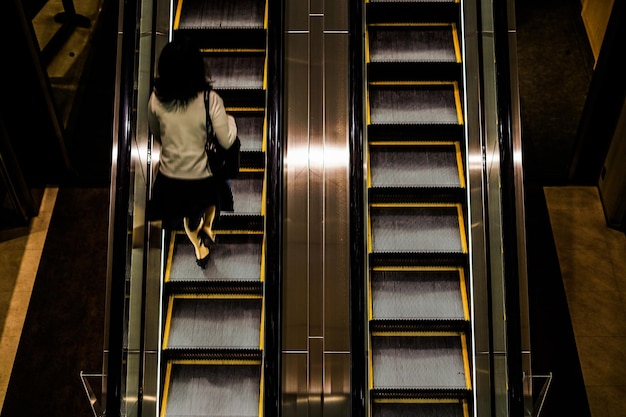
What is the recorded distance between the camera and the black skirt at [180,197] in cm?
517

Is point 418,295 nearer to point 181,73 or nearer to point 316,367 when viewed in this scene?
point 316,367

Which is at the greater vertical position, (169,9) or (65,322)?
(169,9)

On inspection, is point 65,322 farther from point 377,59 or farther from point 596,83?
point 596,83

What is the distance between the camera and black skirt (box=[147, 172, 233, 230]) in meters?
5.17

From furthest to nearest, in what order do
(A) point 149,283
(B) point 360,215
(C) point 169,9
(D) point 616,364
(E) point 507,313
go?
(D) point 616,364, (C) point 169,9, (A) point 149,283, (B) point 360,215, (E) point 507,313

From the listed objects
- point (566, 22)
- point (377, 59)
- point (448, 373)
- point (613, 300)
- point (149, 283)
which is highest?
point (566, 22)

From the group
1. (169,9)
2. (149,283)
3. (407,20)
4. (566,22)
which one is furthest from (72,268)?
(566,22)

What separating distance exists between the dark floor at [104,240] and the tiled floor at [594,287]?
0.40 feet

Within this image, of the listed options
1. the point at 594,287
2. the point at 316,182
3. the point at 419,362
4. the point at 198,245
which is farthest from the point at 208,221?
the point at 594,287

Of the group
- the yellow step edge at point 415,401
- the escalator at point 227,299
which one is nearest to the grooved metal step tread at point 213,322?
the escalator at point 227,299

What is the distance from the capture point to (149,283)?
5.90m

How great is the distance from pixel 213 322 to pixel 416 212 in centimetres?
197

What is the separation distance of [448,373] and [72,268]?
4195 millimetres

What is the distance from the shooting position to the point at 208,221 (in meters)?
5.77
